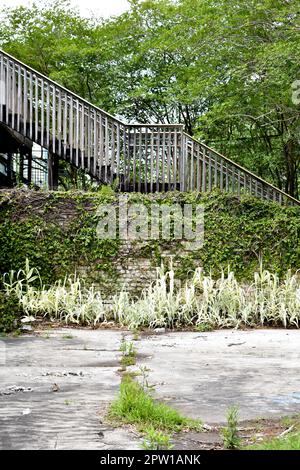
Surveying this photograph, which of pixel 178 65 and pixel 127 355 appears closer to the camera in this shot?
pixel 127 355

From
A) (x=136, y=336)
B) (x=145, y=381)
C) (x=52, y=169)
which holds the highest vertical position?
(x=52, y=169)

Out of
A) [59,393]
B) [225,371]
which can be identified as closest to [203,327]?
[225,371]

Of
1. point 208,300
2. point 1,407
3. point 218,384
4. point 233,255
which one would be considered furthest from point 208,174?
point 1,407

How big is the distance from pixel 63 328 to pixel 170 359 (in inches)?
119

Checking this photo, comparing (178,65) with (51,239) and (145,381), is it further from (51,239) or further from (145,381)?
(145,381)

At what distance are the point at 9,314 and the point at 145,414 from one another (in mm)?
5098

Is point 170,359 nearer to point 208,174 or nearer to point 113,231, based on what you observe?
point 113,231

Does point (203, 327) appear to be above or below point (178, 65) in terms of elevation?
below

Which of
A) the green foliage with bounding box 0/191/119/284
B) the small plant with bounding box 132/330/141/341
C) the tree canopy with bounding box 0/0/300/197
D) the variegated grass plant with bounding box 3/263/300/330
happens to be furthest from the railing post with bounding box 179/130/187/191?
the small plant with bounding box 132/330/141/341

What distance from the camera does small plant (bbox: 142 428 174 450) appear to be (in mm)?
3012

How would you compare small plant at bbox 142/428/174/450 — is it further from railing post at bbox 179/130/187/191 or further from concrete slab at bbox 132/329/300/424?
railing post at bbox 179/130/187/191

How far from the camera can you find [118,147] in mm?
11359

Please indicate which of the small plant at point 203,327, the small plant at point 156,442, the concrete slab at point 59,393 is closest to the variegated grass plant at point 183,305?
the small plant at point 203,327

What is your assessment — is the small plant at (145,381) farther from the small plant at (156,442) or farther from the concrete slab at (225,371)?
the small plant at (156,442)
